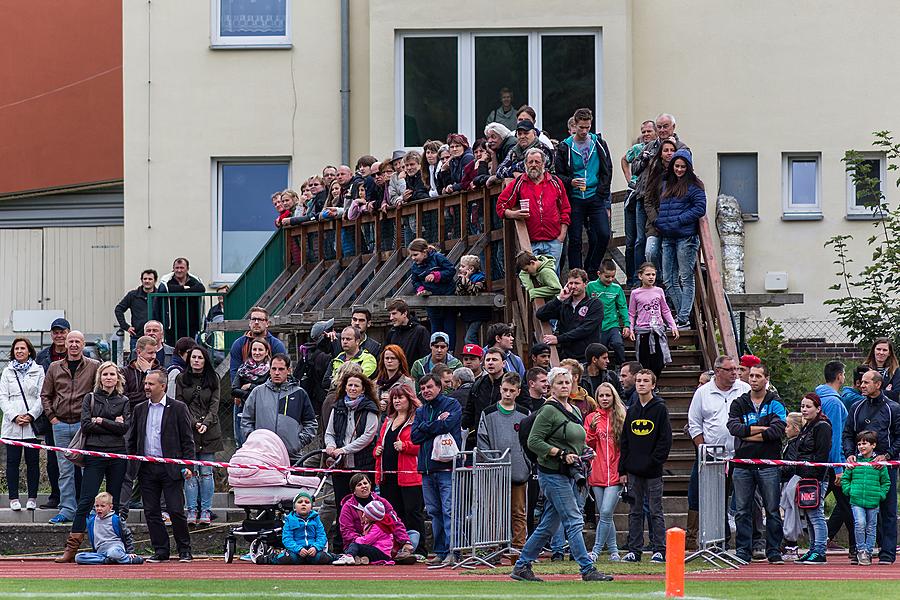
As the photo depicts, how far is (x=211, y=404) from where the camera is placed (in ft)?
59.2

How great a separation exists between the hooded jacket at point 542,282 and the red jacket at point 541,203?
1.78ft

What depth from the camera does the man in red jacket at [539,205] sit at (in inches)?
712

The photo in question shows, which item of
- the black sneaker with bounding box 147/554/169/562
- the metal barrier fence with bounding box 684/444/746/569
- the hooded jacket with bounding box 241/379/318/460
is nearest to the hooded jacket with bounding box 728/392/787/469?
the metal barrier fence with bounding box 684/444/746/569

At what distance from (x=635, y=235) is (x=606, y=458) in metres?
4.33

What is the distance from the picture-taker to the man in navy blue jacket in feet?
52.0

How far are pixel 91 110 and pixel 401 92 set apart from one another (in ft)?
22.4

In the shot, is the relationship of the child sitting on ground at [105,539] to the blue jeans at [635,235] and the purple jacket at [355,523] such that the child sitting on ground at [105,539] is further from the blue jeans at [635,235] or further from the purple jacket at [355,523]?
the blue jeans at [635,235]

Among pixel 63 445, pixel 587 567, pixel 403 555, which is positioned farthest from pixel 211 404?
pixel 587 567

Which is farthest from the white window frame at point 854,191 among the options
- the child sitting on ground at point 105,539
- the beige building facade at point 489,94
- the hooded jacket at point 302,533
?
the child sitting on ground at point 105,539

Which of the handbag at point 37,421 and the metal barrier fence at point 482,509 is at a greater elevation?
the handbag at point 37,421

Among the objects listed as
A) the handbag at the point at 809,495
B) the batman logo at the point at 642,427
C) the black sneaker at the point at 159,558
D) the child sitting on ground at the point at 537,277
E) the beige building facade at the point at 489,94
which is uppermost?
the beige building facade at the point at 489,94

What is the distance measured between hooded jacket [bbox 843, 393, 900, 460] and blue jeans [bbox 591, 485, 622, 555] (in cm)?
268

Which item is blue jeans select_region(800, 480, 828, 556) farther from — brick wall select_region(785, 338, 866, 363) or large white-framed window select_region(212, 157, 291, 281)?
large white-framed window select_region(212, 157, 291, 281)

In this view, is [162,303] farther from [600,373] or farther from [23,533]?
[600,373]
